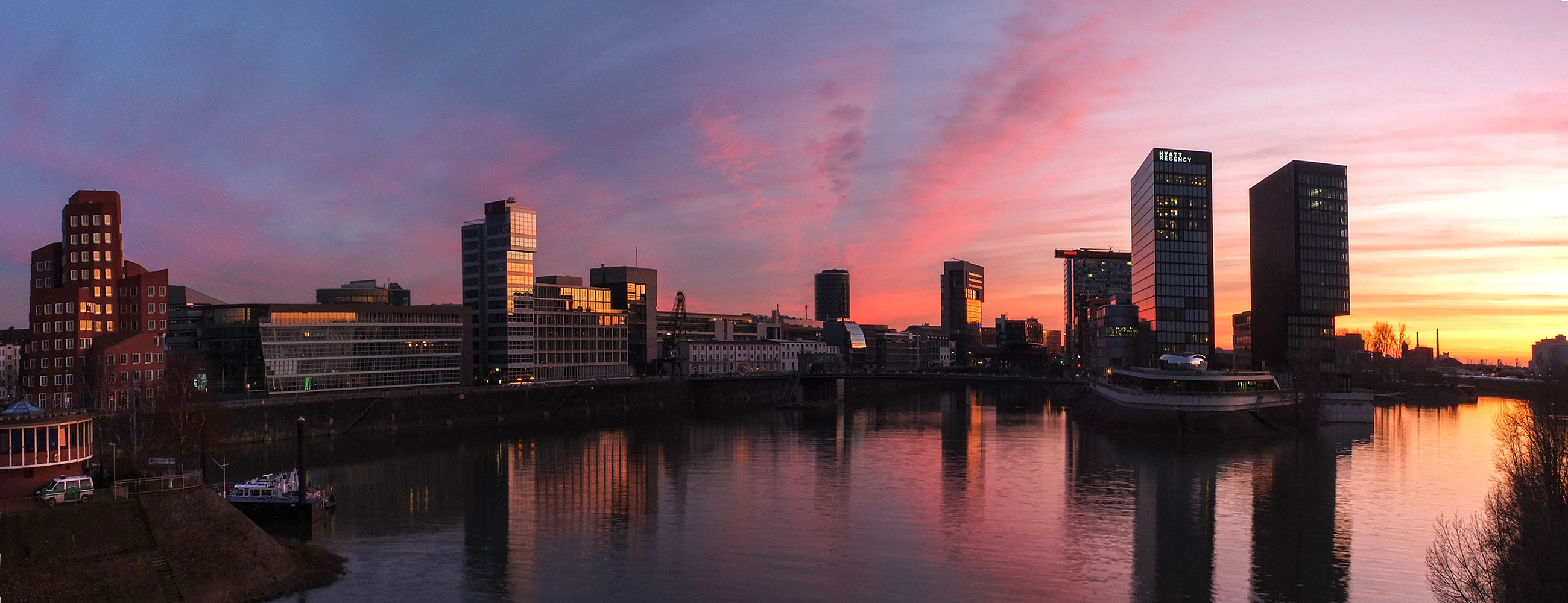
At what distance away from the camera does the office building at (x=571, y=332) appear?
527ft

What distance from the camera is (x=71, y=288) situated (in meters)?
95.0

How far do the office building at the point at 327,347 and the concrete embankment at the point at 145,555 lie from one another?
80.8m

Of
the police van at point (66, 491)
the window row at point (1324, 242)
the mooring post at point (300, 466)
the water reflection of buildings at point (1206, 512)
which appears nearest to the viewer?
the police van at point (66, 491)

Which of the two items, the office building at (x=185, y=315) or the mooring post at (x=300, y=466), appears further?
the office building at (x=185, y=315)

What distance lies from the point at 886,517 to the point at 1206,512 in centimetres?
2191

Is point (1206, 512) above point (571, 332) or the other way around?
the other way around

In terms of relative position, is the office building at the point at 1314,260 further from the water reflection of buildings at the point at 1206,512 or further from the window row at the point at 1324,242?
the water reflection of buildings at the point at 1206,512

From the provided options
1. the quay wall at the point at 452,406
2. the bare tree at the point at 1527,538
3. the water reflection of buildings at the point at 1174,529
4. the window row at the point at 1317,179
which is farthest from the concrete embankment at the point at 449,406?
the window row at the point at 1317,179

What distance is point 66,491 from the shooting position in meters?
37.8

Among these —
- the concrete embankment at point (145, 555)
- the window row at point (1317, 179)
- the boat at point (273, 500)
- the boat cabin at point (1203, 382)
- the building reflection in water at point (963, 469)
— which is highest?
the window row at point (1317, 179)

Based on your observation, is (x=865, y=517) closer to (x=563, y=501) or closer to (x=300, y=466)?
(x=563, y=501)

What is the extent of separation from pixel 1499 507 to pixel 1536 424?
7326mm

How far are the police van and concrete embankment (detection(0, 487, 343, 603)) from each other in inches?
35.4

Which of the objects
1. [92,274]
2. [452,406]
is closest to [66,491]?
[92,274]
